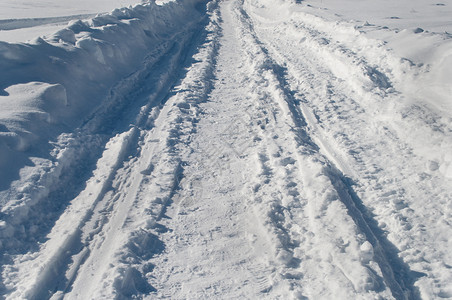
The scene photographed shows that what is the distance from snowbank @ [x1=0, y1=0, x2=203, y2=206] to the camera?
23.2 ft

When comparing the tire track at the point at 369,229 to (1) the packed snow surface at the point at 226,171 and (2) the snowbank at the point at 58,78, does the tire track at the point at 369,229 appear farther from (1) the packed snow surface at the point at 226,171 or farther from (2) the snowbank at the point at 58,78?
(2) the snowbank at the point at 58,78

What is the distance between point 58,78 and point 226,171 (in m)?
5.23

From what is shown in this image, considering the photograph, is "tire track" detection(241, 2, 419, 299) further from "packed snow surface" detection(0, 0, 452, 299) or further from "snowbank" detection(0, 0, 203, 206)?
"snowbank" detection(0, 0, 203, 206)

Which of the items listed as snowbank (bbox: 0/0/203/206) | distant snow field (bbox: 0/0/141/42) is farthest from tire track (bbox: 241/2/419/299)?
distant snow field (bbox: 0/0/141/42)

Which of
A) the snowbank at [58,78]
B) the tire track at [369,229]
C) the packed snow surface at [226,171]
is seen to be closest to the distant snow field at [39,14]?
the snowbank at [58,78]

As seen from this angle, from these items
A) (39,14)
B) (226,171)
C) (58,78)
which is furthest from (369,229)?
(39,14)

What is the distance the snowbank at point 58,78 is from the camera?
7078 millimetres

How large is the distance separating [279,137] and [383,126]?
2148 mm

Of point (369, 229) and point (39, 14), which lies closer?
point (369, 229)

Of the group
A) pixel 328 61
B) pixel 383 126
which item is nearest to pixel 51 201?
pixel 383 126

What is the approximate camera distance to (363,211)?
19.3ft

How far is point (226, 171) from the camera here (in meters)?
6.99

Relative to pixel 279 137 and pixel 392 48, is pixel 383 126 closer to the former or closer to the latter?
pixel 279 137

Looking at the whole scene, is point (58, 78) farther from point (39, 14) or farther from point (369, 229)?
point (39, 14)
